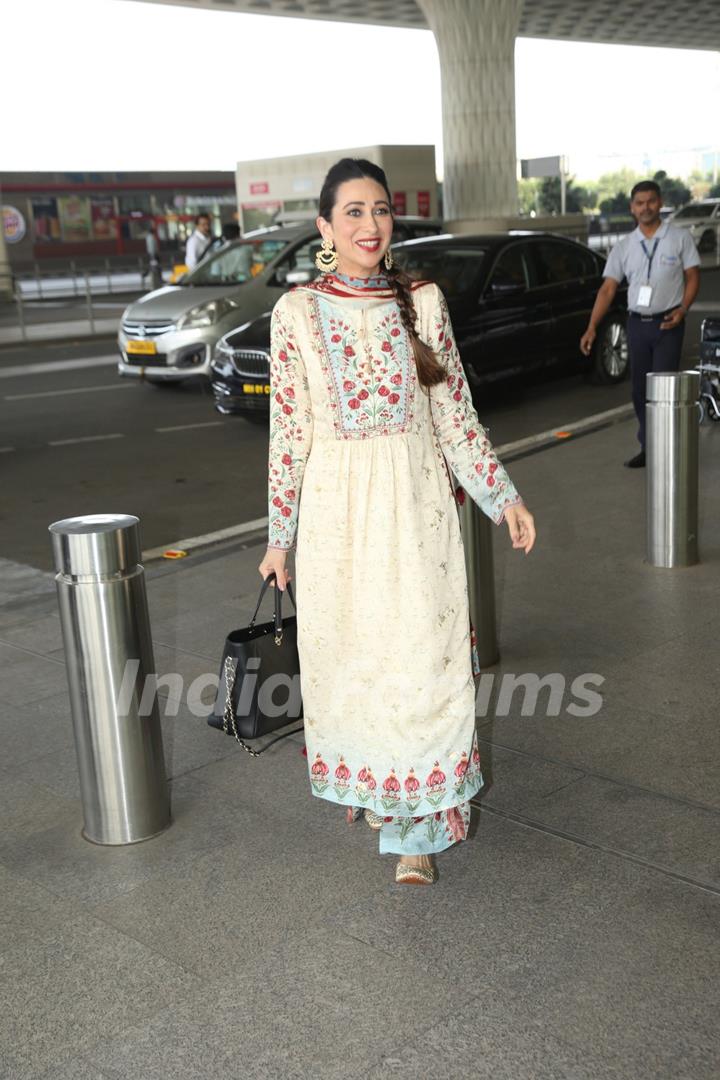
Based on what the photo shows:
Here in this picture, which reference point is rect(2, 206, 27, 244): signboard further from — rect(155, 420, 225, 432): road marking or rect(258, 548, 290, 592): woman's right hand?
rect(258, 548, 290, 592): woman's right hand

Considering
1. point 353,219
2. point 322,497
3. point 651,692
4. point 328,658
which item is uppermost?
point 353,219

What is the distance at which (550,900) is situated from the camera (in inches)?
125

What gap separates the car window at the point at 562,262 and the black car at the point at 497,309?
10 millimetres

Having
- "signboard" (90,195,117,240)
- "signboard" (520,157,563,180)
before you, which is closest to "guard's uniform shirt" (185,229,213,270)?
"signboard" (520,157,563,180)

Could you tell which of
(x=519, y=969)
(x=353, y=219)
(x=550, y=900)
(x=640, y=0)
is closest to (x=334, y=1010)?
(x=519, y=969)

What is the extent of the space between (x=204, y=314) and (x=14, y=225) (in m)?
24.0

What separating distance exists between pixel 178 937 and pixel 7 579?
13.0 feet

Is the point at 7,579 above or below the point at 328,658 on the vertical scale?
below

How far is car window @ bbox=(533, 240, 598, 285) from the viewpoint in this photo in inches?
460

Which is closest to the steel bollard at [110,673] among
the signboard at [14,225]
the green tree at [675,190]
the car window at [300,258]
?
the car window at [300,258]

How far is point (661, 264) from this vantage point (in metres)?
7.68

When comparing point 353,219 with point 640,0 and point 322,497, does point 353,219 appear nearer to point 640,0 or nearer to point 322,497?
point 322,497

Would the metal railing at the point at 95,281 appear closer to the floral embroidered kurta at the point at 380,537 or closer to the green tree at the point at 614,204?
the green tree at the point at 614,204

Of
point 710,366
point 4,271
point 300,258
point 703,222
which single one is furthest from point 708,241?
point 710,366
